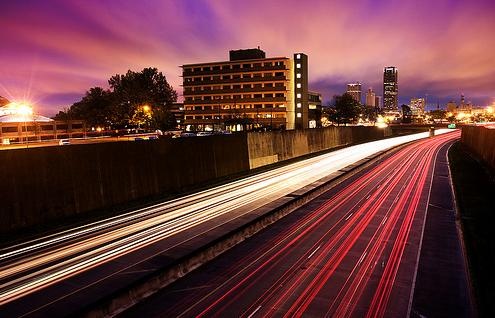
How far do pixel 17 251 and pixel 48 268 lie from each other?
→ 1978 millimetres

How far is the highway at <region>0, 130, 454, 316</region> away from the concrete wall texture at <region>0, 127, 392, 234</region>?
61.9 inches

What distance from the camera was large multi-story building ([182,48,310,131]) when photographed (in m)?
108

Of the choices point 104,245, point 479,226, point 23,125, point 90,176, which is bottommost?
point 479,226

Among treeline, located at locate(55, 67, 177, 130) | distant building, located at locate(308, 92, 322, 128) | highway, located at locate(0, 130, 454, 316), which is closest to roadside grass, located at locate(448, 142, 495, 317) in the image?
highway, located at locate(0, 130, 454, 316)

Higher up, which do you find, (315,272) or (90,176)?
(90,176)

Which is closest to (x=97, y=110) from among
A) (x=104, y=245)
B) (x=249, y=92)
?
(x=249, y=92)

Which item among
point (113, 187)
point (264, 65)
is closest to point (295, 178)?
point (113, 187)

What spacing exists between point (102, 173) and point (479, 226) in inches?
664

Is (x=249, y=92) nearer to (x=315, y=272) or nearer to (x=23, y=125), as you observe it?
(x=23, y=125)

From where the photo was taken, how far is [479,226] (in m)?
15.2

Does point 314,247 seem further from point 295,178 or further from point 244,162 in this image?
point 244,162

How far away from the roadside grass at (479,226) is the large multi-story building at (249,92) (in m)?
78.1

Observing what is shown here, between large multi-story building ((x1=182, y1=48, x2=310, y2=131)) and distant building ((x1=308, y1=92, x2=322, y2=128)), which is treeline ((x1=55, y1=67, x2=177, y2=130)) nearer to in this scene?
large multi-story building ((x1=182, y1=48, x2=310, y2=131))

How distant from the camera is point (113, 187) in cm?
1770
